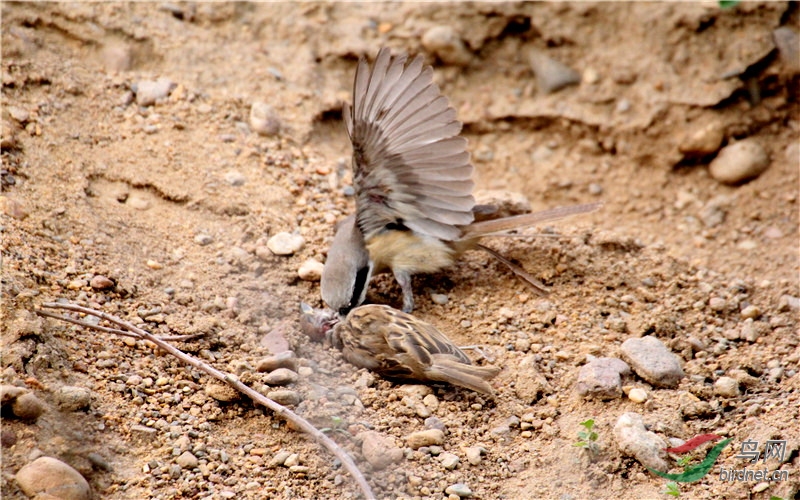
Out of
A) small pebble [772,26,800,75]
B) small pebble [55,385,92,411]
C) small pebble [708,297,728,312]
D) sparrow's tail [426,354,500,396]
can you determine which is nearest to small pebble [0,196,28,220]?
small pebble [55,385,92,411]

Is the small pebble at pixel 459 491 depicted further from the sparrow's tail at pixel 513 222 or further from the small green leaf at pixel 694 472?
the sparrow's tail at pixel 513 222

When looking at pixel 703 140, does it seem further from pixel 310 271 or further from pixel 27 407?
pixel 27 407

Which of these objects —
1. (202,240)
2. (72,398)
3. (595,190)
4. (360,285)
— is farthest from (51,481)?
(595,190)

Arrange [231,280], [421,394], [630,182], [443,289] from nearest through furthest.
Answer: [421,394] → [231,280] → [443,289] → [630,182]

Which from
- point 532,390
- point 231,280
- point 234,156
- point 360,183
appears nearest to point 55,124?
point 234,156

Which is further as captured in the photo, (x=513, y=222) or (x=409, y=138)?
(x=513, y=222)

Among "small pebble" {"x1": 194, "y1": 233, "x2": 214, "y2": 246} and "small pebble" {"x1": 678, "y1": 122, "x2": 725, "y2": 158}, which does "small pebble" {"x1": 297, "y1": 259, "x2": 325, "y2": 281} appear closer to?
"small pebble" {"x1": 194, "y1": 233, "x2": 214, "y2": 246}

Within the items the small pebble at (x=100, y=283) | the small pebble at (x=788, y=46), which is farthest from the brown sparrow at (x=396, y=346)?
the small pebble at (x=788, y=46)

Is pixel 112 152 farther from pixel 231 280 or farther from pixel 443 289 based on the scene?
pixel 443 289
